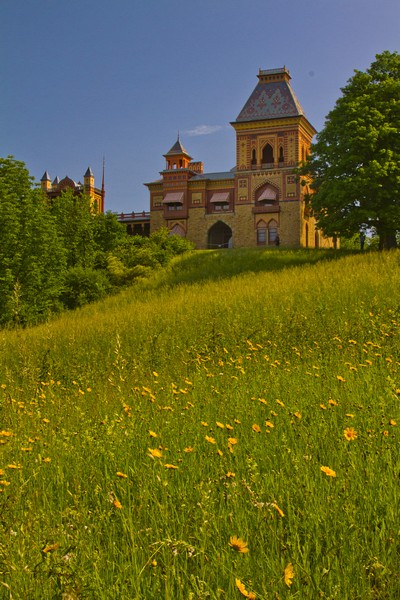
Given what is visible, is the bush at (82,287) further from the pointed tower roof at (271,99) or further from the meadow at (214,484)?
the pointed tower roof at (271,99)

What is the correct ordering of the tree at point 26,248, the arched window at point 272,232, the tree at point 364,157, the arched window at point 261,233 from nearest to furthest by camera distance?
the tree at point 26,248 < the tree at point 364,157 < the arched window at point 272,232 < the arched window at point 261,233

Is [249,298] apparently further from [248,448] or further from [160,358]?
[248,448]

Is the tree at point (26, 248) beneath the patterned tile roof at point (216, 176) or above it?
beneath

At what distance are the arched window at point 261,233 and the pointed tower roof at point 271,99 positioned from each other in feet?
32.5

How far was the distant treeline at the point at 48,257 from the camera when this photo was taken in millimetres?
23969

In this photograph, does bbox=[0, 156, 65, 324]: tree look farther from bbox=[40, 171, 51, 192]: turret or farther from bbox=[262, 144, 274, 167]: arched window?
bbox=[40, 171, 51, 192]: turret

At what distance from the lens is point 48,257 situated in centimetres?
2573

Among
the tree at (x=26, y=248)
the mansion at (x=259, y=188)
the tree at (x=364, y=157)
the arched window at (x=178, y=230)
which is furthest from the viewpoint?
the arched window at (x=178, y=230)

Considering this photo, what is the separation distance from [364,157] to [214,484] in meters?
26.2

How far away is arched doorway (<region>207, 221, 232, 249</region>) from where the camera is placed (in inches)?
2106

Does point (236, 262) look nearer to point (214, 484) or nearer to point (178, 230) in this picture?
point (214, 484)

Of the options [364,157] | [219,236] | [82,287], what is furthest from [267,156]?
[82,287]

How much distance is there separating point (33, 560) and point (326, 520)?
4.83 ft

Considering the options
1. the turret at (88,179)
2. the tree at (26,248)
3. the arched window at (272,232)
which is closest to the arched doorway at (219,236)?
the arched window at (272,232)
